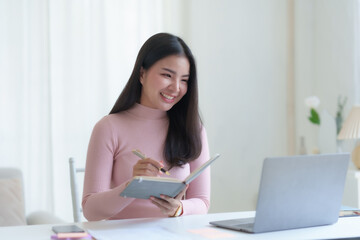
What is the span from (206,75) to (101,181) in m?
2.07

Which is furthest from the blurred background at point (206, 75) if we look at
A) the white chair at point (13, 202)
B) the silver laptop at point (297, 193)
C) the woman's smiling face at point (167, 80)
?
the silver laptop at point (297, 193)

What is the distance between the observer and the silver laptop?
1264 millimetres

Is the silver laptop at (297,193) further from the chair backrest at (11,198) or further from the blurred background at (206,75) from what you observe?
the blurred background at (206,75)

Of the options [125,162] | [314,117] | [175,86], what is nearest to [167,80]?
[175,86]

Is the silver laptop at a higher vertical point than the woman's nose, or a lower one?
lower

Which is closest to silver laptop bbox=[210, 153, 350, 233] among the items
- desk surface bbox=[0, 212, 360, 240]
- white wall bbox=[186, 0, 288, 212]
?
desk surface bbox=[0, 212, 360, 240]

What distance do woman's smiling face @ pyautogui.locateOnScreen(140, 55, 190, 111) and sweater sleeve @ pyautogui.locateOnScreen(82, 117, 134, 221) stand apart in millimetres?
200

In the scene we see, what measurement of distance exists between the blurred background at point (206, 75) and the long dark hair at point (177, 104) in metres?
1.45

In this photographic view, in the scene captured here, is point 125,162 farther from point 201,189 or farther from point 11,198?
point 11,198

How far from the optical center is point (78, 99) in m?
3.48

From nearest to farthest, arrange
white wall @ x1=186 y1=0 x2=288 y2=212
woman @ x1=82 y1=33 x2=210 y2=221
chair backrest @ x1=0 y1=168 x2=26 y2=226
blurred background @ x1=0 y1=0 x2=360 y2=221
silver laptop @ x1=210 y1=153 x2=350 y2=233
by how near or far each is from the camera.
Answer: silver laptop @ x1=210 y1=153 x2=350 y2=233 → woman @ x1=82 y1=33 x2=210 y2=221 → chair backrest @ x1=0 y1=168 x2=26 y2=226 → blurred background @ x1=0 y1=0 x2=360 y2=221 → white wall @ x1=186 y1=0 x2=288 y2=212

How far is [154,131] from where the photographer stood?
76.4 inches

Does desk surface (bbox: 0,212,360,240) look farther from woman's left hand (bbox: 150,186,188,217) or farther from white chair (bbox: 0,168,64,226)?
white chair (bbox: 0,168,64,226)

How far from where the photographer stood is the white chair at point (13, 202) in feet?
8.14
